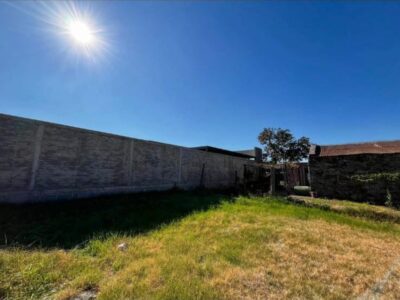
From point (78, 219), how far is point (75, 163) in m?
2.67

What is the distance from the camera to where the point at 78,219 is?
5.24 m

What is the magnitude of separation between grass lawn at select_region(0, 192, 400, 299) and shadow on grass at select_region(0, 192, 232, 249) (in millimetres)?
23

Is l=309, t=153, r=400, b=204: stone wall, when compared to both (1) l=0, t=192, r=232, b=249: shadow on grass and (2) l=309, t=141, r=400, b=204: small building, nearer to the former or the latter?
(2) l=309, t=141, r=400, b=204: small building

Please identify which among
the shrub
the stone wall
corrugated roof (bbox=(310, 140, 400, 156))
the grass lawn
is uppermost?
corrugated roof (bbox=(310, 140, 400, 156))

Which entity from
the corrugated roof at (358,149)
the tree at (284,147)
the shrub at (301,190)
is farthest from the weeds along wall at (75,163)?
the tree at (284,147)

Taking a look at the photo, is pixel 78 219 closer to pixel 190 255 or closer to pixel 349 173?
pixel 190 255

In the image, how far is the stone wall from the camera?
398 inches

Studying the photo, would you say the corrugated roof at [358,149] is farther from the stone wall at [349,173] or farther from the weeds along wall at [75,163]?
the weeds along wall at [75,163]

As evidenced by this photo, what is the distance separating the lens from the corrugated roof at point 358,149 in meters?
10.9

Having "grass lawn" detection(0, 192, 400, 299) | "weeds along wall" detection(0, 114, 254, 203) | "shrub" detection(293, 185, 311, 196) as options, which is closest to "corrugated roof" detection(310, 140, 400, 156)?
"shrub" detection(293, 185, 311, 196)

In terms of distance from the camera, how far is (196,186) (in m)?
12.4

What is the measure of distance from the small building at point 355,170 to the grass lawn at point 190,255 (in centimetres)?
504

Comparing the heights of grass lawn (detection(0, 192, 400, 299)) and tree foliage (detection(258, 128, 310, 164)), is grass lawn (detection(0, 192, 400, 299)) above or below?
below

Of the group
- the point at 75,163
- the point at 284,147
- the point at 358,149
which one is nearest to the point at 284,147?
the point at 284,147
